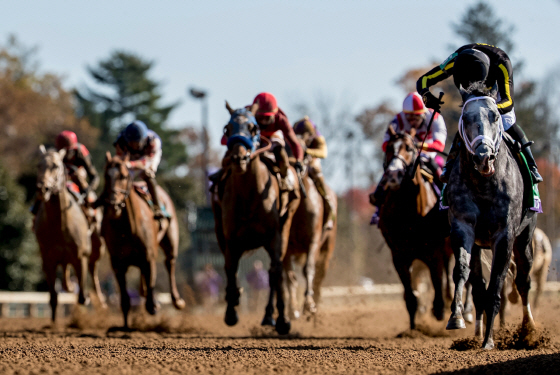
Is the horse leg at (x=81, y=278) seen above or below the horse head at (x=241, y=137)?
below

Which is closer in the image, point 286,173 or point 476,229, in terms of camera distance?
point 476,229

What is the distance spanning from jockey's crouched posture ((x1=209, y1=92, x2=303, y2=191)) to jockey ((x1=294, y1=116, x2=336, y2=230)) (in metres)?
1.59

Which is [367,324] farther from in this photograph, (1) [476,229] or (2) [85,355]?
(2) [85,355]

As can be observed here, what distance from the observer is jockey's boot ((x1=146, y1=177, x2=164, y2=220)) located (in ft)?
42.5

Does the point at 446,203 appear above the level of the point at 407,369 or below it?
above

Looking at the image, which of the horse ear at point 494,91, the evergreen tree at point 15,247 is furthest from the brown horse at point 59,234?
the evergreen tree at point 15,247

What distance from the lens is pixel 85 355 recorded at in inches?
291

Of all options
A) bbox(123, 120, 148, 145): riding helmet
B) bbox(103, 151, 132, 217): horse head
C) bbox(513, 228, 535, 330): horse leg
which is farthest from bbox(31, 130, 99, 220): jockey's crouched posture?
bbox(513, 228, 535, 330): horse leg

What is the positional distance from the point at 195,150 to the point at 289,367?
5054 centimetres

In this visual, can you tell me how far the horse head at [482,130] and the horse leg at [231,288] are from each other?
366cm

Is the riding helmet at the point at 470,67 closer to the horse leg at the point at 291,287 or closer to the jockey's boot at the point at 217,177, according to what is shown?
the jockey's boot at the point at 217,177

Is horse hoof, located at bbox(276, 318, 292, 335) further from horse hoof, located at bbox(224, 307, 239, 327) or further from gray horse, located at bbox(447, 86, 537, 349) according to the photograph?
gray horse, located at bbox(447, 86, 537, 349)

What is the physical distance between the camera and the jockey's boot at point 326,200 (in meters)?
14.0

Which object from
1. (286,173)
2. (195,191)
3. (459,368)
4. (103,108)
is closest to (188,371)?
(459,368)
